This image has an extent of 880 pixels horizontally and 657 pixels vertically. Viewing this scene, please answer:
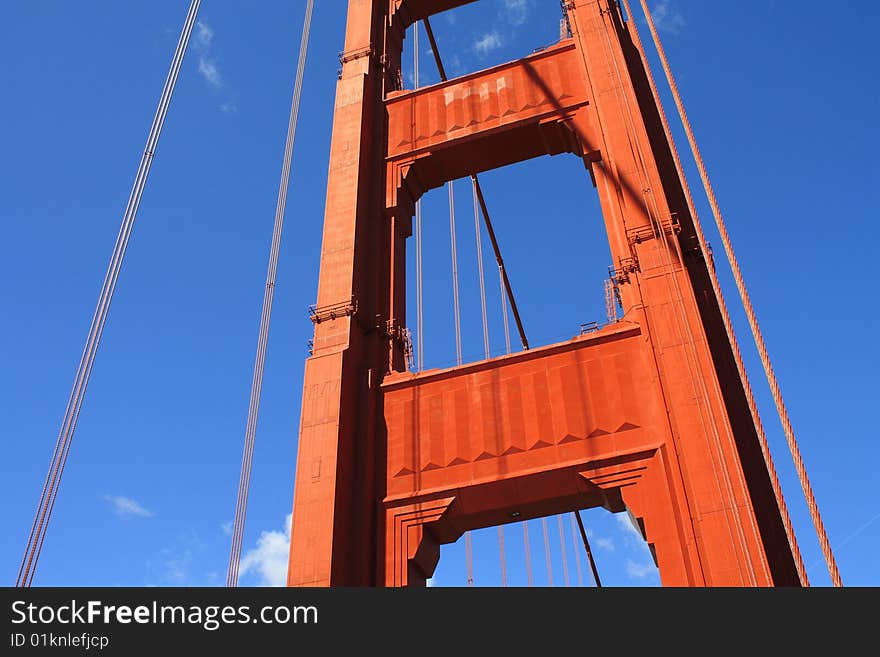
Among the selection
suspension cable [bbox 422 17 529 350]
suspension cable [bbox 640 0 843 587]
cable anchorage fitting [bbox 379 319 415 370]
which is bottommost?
suspension cable [bbox 640 0 843 587]

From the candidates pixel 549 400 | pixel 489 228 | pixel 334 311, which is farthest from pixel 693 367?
pixel 489 228

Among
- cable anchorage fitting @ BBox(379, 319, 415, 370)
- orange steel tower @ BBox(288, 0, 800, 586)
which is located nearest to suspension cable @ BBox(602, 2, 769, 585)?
orange steel tower @ BBox(288, 0, 800, 586)

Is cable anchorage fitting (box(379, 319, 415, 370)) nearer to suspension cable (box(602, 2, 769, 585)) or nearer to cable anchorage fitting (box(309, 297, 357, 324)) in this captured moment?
cable anchorage fitting (box(309, 297, 357, 324))

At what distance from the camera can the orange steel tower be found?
13148 millimetres

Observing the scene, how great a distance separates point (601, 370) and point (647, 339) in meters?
1.02

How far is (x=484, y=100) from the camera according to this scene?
66.6ft

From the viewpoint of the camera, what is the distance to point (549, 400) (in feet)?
49.9

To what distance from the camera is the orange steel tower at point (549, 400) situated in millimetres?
13148

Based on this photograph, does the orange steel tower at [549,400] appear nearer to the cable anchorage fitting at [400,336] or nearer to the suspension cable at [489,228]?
the cable anchorage fitting at [400,336]

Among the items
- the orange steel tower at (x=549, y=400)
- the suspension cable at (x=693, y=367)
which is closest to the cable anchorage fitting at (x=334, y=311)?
the orange steel tower at (x=549, y=400)

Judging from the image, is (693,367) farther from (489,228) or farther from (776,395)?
(489,228)

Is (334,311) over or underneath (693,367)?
over
